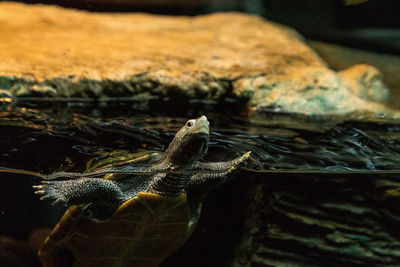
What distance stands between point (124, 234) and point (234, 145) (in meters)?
1.42

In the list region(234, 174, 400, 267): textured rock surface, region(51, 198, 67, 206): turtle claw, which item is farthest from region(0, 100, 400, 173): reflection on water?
region(234, 174, 400, 267): textured rock surface

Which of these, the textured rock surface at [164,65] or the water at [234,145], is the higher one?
the textured rock surface at [164,65]

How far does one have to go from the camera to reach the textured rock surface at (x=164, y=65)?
380 centimetres

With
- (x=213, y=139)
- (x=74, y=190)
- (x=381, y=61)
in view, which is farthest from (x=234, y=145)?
(x=381, y=61)

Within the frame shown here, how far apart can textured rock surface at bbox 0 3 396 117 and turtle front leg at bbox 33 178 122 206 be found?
4.14 ft

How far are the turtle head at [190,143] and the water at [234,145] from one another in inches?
6.3

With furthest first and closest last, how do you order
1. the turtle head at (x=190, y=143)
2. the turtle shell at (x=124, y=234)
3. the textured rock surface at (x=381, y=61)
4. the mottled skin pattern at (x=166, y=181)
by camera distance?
1. the textured rock surface at (x=381, y=61)
2. the turtle shell at (x=124, y=234)
3. the mottled skin pattern at (x=166, y=181)
4. the turtle head at (x=190, y=143)

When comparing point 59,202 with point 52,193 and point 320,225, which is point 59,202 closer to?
point 52,193

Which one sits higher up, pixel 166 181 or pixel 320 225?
pixel 166 181

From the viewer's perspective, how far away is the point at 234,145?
295cm

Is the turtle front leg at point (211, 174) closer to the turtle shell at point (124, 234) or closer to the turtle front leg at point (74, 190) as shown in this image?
the turtle shell at point (124, 234)

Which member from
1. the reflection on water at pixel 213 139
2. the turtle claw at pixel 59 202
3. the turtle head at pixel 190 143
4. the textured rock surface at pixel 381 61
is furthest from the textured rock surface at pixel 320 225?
the turtle claw at pixel 59 202

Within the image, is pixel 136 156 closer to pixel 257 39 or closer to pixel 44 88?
pixel 44 88

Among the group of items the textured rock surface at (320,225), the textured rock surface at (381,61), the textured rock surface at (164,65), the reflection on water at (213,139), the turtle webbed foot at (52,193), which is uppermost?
the textured rock surface at (381,61)
